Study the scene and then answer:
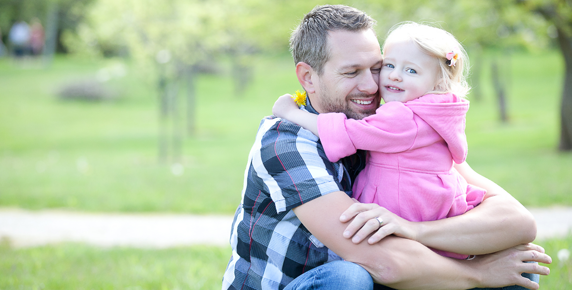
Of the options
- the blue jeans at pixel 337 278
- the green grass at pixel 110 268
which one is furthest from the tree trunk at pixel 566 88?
the blue jeans at pixel 337 278

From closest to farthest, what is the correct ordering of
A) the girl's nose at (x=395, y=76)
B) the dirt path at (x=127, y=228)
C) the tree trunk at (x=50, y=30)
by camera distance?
the girl's nose at (x=395, y=76)
the dirt path at (x=127, y=228)
the tree trunk at (x=50, y=30)

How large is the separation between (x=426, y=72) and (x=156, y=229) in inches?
185

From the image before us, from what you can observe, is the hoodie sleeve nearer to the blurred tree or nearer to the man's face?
the man's face

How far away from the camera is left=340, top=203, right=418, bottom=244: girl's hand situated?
2020 millimetres

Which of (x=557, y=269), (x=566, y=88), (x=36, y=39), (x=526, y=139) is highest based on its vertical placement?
(x=566, y=88)

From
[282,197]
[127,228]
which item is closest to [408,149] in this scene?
[282,197]

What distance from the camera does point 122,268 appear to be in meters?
4.37

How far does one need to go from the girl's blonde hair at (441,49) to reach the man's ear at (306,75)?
437 millimetres

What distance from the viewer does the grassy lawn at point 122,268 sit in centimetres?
389

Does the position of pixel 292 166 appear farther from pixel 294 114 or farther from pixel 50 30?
pixel 50 30

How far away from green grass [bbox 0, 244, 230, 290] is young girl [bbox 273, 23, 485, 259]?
6.82ft

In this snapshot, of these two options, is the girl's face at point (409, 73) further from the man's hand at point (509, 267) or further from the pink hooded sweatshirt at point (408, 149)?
the man's hand at point (509, 267)

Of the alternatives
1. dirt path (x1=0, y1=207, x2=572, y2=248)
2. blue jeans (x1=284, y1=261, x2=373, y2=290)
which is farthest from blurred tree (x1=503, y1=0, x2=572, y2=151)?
blue jeans (x1=284, y1=261, x2=373, y2=290)

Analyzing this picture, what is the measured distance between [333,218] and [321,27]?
94 cm
